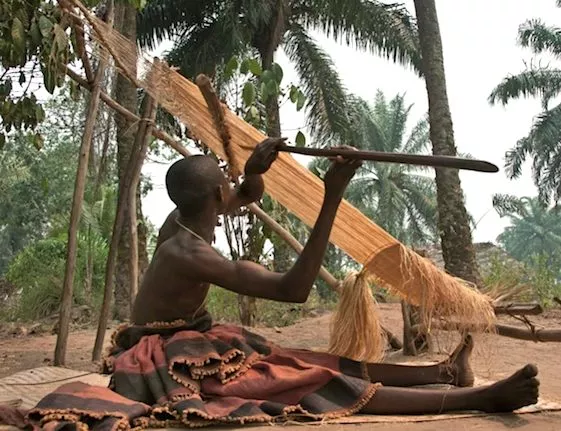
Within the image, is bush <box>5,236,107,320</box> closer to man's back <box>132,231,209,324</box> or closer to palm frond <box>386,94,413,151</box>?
man's back <box>132,231,209,324</box>


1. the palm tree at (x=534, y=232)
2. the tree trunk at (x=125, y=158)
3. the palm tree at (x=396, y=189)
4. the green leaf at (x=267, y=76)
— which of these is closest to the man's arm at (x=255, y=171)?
the green leaf at (x=267, y=76)

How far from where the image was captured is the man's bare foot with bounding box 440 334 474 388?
2887 millimetres

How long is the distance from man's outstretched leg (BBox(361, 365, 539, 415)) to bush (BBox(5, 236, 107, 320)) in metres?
8.08

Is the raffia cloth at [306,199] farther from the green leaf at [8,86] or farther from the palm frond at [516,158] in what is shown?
the palm frond at [516,158]

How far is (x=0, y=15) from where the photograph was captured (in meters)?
3.67

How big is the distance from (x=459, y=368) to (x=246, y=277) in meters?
1.03

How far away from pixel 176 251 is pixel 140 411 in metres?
0.54

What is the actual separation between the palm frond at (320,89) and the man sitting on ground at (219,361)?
11978 millimetres

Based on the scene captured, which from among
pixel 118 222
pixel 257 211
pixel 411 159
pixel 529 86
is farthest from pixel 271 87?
pixel 529 86

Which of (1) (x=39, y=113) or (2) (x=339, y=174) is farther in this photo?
(1) (x=39, y=113)

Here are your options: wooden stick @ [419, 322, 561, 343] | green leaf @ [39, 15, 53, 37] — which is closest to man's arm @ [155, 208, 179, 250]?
wooden stick @ [419, 322, 561, 343]

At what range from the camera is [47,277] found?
10227mm

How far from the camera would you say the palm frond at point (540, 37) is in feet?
67.5

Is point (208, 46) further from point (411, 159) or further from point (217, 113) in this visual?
point (411, 159)
